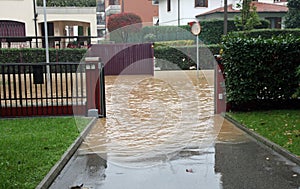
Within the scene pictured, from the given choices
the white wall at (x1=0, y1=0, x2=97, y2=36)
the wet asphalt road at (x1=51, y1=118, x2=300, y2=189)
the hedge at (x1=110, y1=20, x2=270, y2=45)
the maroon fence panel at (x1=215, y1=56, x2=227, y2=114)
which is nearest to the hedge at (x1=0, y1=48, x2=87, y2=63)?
the white wall at (x1=0, y1=0, x2=97, y2=36)

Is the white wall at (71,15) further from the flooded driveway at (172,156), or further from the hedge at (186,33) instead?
the flooded driveway at (172,156)

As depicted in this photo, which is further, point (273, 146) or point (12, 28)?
point (12, 28)

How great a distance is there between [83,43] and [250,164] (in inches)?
840

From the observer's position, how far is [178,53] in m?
23.5

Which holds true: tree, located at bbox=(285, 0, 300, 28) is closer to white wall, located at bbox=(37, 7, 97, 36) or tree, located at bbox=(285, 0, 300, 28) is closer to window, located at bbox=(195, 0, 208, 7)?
window, located at bbox=(195, 0, 208, 7)

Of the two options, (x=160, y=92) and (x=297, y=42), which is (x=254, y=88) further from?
(x=160, y=92)

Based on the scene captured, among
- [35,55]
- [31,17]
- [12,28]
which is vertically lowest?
[35,55]

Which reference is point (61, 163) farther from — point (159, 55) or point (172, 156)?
point (159, 55)

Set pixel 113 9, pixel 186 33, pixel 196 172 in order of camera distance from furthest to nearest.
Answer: pixel 113 9 → pixel 186 33 → pixel 196 172

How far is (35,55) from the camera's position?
2194cm

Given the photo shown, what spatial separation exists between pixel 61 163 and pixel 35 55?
57.5 ft

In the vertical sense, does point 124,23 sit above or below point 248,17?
above

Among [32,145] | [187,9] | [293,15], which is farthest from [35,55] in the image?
[293,15]

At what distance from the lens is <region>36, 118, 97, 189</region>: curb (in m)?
4.72
